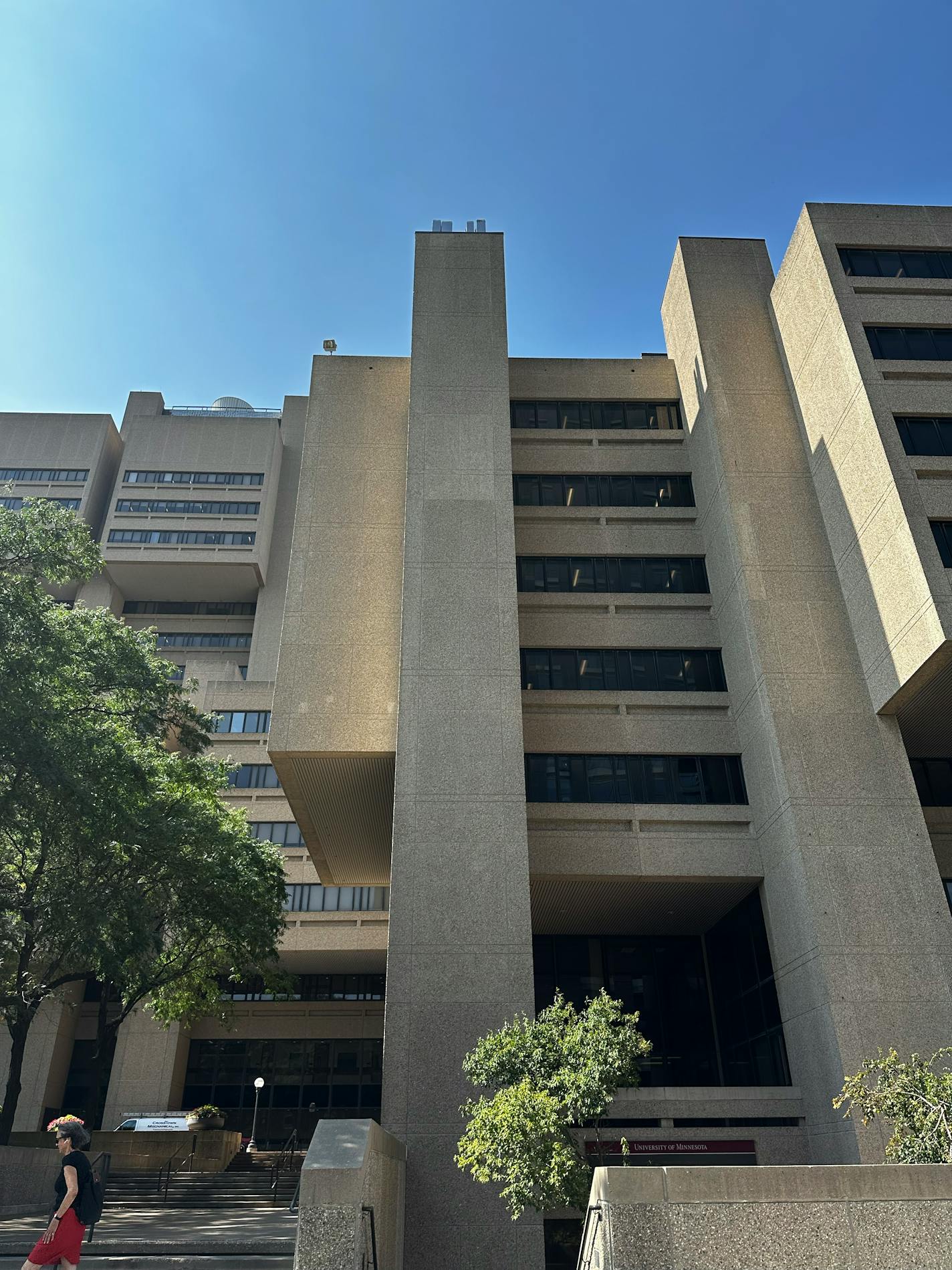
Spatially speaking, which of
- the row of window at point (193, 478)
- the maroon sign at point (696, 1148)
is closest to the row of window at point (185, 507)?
the row of window at point (193, 478)

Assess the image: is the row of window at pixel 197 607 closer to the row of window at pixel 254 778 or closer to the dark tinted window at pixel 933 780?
the row of window at pixel 254 778

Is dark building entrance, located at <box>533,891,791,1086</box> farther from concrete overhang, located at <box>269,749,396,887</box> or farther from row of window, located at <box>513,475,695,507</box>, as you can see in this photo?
row of window, located at <box>513,475,695,507</box>

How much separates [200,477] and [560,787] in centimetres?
4733

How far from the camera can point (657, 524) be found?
2903 cm

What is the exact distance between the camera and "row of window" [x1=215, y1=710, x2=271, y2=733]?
4747 cm

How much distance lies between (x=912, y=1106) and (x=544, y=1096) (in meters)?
6.03

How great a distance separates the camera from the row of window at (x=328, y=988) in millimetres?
44344

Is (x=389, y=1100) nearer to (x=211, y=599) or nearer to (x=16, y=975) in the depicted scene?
(x=16, y=975)

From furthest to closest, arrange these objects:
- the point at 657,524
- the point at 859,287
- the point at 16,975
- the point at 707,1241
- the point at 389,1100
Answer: the point at 657,524
the point at 859,287
the point at 16,975
the point at 389,1100
the point at 707,1241

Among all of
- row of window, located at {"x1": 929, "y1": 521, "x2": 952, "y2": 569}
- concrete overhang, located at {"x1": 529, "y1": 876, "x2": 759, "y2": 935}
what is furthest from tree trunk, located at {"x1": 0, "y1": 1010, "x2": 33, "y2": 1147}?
row of window, located at {"x1": 929, "y1": 521, "x2": 952, "y2": 569}

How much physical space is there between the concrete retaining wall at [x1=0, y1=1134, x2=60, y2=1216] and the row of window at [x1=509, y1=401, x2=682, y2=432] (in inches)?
951

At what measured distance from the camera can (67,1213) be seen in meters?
8.66

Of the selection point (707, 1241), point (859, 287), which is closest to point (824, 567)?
point (859, 287)

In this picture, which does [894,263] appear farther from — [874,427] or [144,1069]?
[144,1069]
